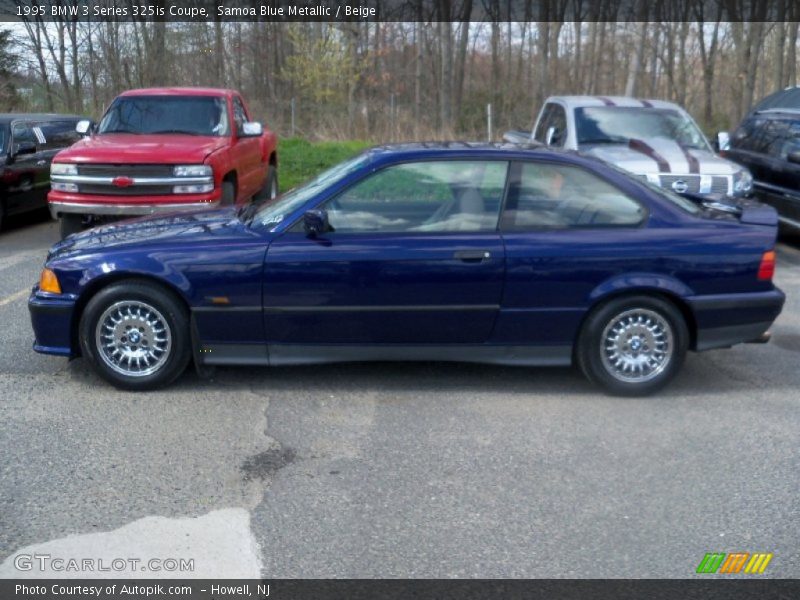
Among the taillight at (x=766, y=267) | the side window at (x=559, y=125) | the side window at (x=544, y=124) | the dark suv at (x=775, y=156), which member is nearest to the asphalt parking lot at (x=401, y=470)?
the taillight at (x=766, y=267)

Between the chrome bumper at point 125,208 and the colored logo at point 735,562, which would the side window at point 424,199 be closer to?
the colored logo at point 735,562

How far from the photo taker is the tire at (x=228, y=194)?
1083cm

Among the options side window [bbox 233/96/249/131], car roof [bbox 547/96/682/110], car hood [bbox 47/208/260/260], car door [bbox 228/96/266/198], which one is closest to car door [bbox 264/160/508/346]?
car hood [bbox 47/208/260/260]

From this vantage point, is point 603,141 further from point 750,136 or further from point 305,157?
point 305,157

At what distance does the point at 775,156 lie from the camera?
39.2 ft

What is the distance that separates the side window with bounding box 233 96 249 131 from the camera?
12072 millimetres

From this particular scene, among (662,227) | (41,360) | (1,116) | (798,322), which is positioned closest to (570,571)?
(662,227)

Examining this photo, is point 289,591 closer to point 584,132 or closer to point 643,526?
point 643,526

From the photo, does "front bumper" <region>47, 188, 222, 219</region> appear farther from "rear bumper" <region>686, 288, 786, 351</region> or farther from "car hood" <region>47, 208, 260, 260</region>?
"rear bumper" <region>686, 288, 786, 351</region>

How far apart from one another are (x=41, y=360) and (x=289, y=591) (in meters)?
3.67

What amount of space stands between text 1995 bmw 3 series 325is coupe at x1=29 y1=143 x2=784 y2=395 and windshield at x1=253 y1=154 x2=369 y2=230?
0.03m

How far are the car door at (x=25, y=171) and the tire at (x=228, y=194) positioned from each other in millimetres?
3330

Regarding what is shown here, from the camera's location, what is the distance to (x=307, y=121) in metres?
30.3

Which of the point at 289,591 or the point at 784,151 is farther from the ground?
the point at 784,151
